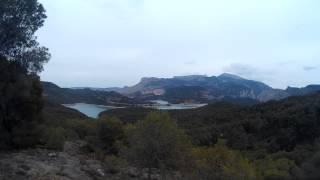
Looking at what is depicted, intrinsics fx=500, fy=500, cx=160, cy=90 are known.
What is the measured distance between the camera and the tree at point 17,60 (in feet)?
95.0

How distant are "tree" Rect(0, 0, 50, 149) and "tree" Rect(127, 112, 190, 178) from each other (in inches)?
302

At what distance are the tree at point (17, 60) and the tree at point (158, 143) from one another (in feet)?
25.2

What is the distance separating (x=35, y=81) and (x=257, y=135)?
4901 centimetres

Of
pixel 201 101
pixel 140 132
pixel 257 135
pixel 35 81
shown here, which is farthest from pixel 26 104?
pixel 201 101

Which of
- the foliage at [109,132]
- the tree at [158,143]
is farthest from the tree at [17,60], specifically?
the foliage at [109,132]

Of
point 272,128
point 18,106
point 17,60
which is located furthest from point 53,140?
point 272,128

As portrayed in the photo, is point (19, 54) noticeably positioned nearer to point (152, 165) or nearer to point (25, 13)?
point (25, 13)

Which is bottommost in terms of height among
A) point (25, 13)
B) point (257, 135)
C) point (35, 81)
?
point (257, 135)

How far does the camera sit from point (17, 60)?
1184 inches

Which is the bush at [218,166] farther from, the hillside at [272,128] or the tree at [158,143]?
the hillside at [272,128]

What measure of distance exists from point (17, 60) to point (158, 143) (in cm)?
1010

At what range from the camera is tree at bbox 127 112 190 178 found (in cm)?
2731

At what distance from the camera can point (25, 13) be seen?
29594mm

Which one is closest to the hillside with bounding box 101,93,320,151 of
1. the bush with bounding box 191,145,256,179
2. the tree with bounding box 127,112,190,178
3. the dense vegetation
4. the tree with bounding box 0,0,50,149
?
the dense vegetation
